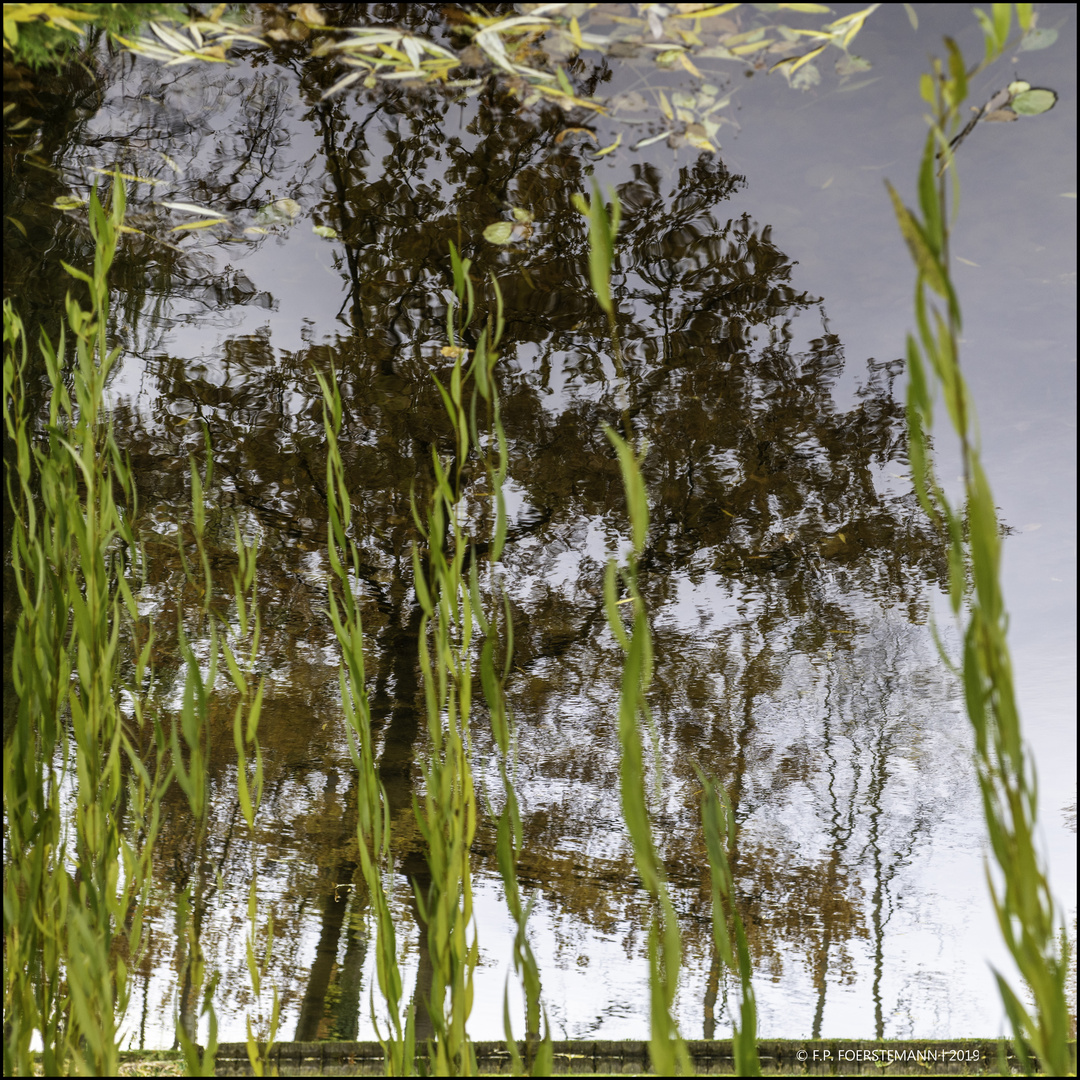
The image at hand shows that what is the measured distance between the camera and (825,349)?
2.35 meters

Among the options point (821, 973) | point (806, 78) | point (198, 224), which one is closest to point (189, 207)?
point (198, 224)

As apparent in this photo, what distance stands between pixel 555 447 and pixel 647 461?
36 cm

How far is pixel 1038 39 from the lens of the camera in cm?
78

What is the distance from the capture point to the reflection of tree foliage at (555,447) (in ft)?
5.06

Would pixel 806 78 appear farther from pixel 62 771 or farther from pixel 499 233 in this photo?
pixel 62 771

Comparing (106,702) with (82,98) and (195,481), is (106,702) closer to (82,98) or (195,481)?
(195,481)

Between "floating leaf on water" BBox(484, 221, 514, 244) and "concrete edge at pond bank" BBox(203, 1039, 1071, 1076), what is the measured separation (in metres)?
4.19

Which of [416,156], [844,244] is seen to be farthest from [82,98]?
[844,244]

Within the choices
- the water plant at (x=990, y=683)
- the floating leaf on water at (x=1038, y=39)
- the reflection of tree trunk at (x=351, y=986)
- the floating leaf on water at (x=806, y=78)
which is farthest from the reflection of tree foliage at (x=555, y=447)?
the reflection of tree trunk at (x=351, y=986)

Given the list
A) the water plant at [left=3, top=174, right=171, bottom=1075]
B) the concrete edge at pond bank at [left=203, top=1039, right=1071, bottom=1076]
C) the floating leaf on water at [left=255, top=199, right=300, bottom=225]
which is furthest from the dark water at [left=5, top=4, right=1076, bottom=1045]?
the concrete edge at pond bank at [left=203, top=1039, right=1071, bottom=1076]

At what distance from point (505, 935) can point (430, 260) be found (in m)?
4.13

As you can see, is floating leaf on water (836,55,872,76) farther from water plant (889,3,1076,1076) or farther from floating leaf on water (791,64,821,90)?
water plant (889,3,1076,1076)

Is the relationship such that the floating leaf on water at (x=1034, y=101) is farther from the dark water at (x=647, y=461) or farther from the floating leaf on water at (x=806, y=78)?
the floating leaf on water at (x=806, y=78)

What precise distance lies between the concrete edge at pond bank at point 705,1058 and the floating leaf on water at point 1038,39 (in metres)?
4.64
